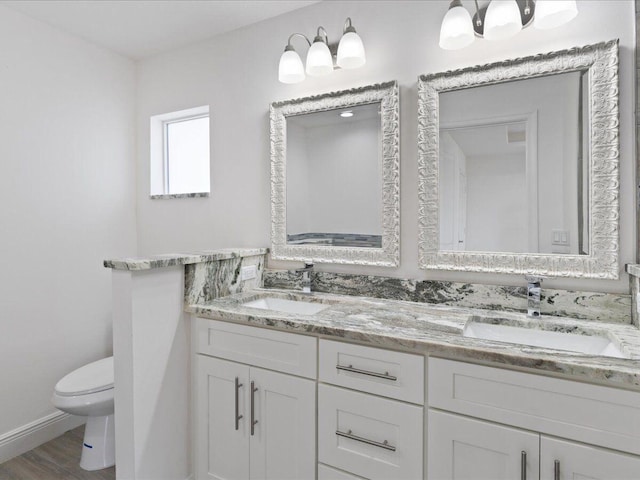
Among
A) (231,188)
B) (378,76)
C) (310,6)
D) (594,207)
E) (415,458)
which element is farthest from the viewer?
(231,188)

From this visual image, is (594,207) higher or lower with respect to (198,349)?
higher

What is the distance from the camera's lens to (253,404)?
1509mm

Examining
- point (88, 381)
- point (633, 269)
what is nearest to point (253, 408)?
point (88, 381)

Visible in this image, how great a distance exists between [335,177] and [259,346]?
932mm

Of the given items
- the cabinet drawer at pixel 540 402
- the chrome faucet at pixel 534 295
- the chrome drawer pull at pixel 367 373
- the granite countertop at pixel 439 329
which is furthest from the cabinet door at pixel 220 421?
the chrome faucet at pixel 534 295

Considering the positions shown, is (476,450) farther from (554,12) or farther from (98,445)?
(98,445)


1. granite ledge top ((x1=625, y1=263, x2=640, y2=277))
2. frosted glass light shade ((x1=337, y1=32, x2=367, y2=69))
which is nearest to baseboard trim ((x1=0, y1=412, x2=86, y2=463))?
frosted glass light shade ((x1=337, y1=32, x2=367, y2=69))

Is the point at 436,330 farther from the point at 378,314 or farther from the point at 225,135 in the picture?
the point at 225,135

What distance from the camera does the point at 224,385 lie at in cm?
159

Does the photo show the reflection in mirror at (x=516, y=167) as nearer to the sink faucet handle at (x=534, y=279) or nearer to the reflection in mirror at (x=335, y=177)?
the sink faucet handle at (x=534, y=279)

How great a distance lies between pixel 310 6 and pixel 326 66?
1.44 feet

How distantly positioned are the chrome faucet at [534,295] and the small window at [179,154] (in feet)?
6.54

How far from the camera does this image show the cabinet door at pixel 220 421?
5.06 ft

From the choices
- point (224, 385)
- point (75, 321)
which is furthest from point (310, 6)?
point (75, 321)
